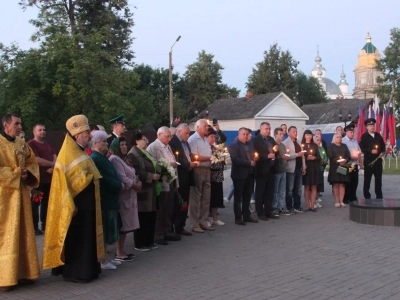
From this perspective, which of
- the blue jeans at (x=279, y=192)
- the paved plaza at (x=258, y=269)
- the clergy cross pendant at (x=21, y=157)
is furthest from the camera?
the blue jeans at (x=279, y=192)

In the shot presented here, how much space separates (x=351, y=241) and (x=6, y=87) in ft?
67.2

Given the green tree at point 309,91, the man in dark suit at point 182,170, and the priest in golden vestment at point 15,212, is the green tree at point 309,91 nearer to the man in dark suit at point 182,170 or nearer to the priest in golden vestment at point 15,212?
the man in dark suit at point 182,170

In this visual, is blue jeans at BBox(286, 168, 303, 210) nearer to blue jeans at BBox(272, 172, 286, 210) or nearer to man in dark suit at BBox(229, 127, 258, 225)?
blue jeans at BBox(272, 172, 286, 210)

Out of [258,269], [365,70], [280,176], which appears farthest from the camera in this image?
[365,70]

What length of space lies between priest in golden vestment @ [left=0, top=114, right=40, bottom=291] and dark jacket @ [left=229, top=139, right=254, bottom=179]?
15.8 ft

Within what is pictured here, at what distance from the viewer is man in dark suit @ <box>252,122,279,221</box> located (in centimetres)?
1136

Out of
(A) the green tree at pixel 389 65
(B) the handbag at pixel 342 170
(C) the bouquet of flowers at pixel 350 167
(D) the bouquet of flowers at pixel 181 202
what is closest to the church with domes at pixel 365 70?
(A) the green tree at pixel 389 65

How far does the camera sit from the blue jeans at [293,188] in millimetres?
12477

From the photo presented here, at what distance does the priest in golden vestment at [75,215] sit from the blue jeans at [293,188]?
21.0 feet

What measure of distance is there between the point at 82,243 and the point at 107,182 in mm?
889

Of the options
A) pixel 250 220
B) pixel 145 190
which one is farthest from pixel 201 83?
pixel 145 190

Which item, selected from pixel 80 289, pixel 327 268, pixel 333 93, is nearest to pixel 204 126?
pixel 327 268

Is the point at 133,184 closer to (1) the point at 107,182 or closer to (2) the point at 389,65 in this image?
(1) the point at 107,182

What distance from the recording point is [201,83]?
64.8 m
